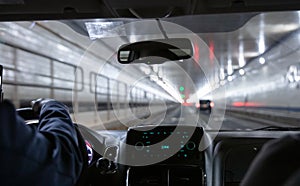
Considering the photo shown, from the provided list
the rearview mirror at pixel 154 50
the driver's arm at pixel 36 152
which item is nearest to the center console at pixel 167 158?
the rearview mirror at pixel 154 50

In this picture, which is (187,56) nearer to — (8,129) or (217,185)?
(217,185)

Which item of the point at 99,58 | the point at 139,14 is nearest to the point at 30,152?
the point at 139,14

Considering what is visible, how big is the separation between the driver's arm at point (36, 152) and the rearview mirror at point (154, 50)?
1.76 m

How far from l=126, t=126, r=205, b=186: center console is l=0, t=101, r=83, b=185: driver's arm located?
1830 mm

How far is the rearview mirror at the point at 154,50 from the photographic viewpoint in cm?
334

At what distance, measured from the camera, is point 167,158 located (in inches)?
135

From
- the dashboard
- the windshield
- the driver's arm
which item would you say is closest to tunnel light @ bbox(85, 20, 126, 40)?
the windshield

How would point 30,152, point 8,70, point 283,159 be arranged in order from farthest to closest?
point 8,70, point 30,152, point 283,159

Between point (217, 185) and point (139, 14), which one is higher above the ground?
point (139, 14)

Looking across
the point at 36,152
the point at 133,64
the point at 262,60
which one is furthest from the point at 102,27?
the point at 262,60

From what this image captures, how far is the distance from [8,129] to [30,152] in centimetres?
11

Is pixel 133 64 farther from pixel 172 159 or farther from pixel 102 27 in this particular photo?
pixel 172 159

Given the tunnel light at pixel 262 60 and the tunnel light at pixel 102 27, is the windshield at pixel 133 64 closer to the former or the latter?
the tunnel light at pixel 102 27

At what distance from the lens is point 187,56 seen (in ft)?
11.8
